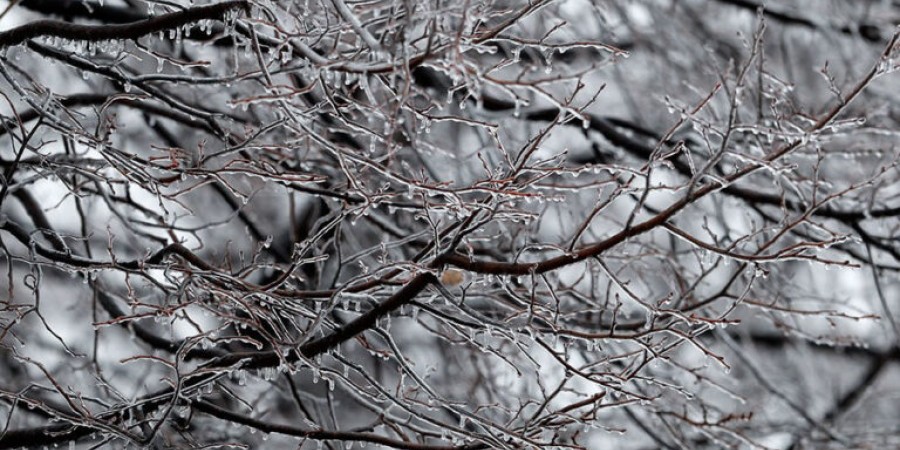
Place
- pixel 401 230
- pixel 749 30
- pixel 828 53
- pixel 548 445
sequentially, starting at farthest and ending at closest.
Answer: pixel 828 53
pixel 749 30
pixel 401 230
pixel 548 445

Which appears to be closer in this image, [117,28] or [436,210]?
[117,28]

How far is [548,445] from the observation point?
3387 mm

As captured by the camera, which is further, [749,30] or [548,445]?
[749,30]

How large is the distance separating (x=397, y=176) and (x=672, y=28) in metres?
5.01

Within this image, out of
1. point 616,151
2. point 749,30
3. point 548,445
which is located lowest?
point 548,445

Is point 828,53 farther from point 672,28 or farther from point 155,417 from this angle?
point 155,417

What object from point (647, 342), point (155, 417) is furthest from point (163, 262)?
point (647, 342)

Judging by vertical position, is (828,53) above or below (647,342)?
above

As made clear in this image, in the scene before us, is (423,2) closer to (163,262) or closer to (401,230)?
(163,262)

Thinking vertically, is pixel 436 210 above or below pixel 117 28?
below

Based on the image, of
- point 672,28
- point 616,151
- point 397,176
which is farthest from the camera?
point 672,28

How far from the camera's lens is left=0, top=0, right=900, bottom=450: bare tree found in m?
3.36

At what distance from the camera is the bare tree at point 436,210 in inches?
132

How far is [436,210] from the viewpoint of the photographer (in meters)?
3.78
